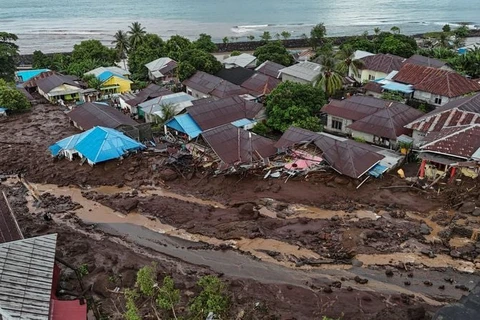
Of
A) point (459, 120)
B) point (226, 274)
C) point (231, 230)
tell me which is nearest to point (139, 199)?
point (231, 230)

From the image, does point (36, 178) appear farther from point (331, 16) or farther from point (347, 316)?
point (331, 16)

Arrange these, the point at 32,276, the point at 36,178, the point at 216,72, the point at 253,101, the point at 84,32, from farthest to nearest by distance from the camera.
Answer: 1. the point at 84,32
2. the point at 216,72
3. the point at 253,101
4. the point at 36,178
5. the point at 32,276

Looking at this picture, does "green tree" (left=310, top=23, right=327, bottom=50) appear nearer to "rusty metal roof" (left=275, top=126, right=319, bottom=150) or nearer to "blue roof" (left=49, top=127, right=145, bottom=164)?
"rusty metal roof" (left=275, top=126, right=319, bottom=150)

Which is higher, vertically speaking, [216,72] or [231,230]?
[216,72]

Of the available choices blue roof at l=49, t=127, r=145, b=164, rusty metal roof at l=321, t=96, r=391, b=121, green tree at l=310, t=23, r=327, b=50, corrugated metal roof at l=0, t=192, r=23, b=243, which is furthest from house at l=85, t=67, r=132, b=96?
green tree at l=310, t=23, r=327, b=50

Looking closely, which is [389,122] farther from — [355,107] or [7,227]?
[7,227]

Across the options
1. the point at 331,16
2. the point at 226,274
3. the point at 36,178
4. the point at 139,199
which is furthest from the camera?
the point at 331,16

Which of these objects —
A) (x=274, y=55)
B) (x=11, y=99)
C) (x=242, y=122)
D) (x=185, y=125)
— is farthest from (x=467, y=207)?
(x=11, y=99)

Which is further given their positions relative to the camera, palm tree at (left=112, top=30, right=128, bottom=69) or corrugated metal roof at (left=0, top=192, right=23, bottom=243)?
palm tree at (left=112, top=30, right=128, bottom=69)
